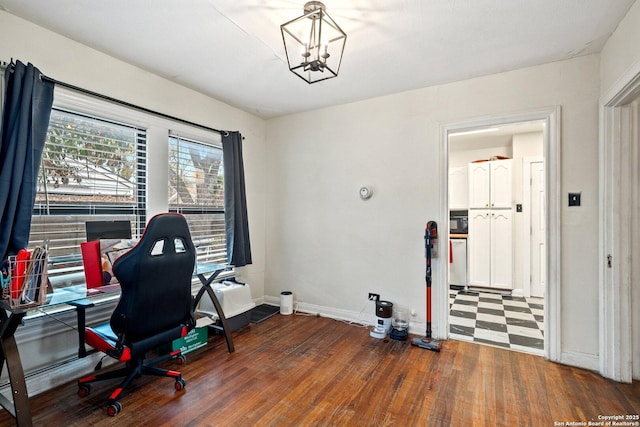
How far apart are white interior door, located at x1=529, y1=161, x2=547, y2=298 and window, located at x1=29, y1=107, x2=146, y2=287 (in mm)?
5065

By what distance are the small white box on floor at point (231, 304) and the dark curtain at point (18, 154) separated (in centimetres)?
152

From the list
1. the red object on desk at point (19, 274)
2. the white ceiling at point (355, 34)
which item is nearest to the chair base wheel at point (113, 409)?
the red object on desk at point (19, 274)

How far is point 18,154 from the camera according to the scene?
1.89 meters

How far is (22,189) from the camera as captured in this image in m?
1.93

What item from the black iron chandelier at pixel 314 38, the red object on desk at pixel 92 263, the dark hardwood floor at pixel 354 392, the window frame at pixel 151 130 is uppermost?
the black iron chandelier at pixel 314 38

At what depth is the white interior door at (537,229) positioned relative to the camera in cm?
434

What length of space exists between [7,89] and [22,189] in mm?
628

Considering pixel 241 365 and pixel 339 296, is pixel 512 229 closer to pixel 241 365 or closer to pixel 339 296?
pixel 339 296

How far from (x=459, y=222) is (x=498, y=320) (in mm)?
1878

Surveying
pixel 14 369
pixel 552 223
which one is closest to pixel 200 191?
pixel 14 369

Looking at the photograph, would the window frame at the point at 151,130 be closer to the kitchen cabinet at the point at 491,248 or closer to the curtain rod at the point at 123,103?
the curtain rod at the point at 123,103

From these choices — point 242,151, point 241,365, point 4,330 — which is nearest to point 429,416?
point 241,365

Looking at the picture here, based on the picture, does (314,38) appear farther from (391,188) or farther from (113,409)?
(113,409)

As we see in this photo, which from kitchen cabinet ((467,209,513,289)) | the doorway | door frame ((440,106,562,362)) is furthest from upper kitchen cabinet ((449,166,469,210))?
door frame ((440,106,562,362))
